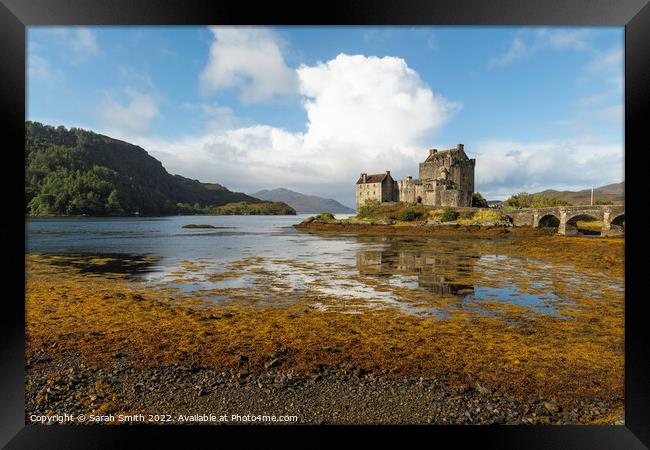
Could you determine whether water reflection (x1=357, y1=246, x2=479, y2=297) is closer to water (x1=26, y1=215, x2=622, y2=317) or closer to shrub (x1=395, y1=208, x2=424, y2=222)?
water (x1=26, y1=215, x2=622, y2=317)

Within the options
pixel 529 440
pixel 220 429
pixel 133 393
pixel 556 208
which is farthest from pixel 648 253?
pixel 556 208

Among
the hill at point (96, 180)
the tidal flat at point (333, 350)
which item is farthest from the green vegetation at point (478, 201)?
the hill at point (96, 180)

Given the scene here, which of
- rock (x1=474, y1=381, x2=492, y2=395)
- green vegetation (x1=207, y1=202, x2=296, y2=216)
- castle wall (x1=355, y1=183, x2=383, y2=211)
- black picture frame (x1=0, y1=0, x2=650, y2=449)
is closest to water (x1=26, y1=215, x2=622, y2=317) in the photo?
rock (x1=474, y1=381, x2=492, y2=395)

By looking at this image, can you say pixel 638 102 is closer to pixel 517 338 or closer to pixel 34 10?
pixel 517 338

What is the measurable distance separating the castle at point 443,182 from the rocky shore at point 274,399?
40.8 meters

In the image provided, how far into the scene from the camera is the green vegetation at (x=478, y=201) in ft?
141

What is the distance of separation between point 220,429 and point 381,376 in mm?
2086

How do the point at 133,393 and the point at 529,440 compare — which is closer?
the point at 529,440

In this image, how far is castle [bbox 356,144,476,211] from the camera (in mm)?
41562

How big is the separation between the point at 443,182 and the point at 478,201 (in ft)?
21.3

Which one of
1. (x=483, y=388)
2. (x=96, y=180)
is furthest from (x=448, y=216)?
(x=96, y=180)

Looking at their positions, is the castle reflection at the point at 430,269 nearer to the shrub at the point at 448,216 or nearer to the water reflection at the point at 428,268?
the water reflection at the point at 428,268

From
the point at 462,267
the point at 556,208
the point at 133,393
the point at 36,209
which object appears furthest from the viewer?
the point at 36,209

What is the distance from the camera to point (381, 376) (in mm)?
3889
